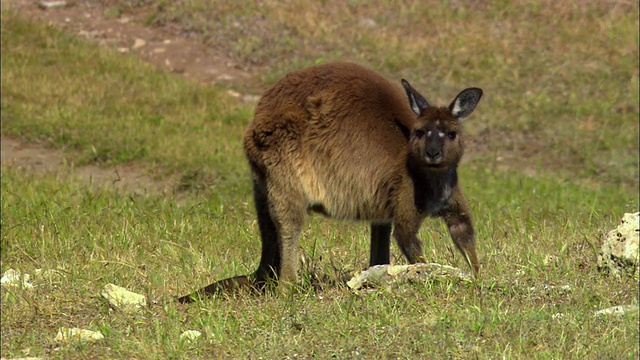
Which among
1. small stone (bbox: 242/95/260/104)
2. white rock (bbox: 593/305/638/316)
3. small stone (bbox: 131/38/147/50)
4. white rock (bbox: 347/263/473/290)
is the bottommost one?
small stone (bbox: 242/95/260/104)

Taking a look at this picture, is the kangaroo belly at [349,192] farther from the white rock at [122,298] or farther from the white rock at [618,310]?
the white rock at [618,310]

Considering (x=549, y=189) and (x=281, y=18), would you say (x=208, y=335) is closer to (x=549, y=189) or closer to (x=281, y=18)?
(x=549, y=189)

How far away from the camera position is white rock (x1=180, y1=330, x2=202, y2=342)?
5.30 metres

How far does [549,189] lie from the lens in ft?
40.3

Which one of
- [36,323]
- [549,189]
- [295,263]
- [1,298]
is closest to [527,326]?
[295,263]

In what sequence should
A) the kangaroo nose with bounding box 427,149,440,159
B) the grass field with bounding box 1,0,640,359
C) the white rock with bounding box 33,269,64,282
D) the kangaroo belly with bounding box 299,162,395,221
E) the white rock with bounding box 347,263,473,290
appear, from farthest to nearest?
1. the white rock with bounding box 33,269,64,282
2. the kangaroo belly with bounding box 299,162,395,221
3. the kangaroo nose with bounding box 427,149,440,159
4. the white rock with bounding box 347,263,473,290
5. the grass field with bounding box 1,0,640,359

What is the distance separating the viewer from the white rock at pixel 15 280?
676 centimetres

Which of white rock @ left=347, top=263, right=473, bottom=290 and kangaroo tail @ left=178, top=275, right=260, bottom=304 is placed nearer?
white rock @ left=347, top=263, right=473, bottom=290

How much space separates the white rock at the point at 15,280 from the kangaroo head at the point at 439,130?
2832mm

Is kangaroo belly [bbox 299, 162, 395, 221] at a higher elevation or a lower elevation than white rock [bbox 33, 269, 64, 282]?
higher

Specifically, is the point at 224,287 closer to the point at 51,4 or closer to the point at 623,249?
the point at 623,249

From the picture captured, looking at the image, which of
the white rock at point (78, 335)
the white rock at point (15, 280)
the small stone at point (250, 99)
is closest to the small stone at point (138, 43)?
the small stone at point (250, 99)

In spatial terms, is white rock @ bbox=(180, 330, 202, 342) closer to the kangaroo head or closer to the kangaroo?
the kangaroo

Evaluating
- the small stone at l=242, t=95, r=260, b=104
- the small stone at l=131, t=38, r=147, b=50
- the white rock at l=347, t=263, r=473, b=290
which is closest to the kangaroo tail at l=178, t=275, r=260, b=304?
the white rock at l=347, t=263, r=473, b=290
